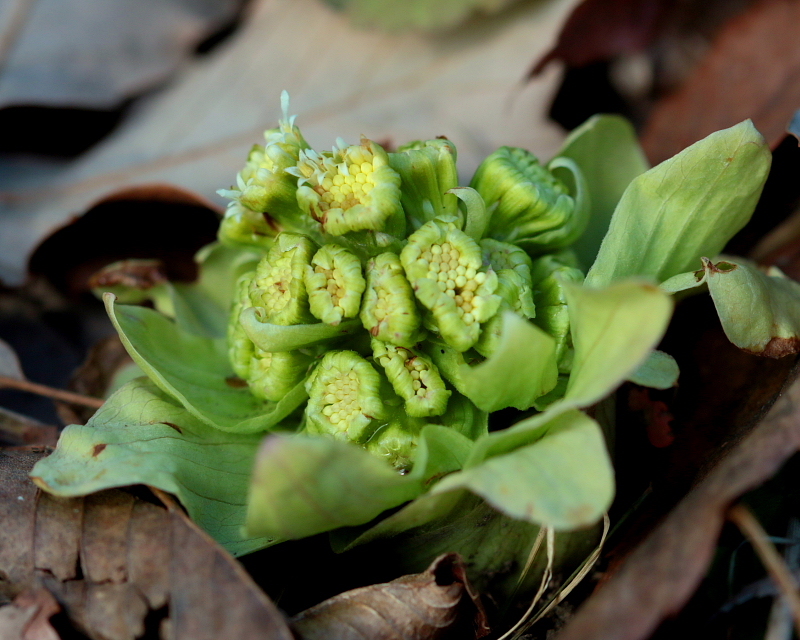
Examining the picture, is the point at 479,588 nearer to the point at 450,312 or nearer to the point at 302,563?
the point at 302,563

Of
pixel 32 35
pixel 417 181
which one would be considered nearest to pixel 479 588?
pixel 417 181

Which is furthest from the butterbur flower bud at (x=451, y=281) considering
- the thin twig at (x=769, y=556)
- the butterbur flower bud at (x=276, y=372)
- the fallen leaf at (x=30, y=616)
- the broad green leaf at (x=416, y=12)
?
the broad green leaf at (x=416, y=12)

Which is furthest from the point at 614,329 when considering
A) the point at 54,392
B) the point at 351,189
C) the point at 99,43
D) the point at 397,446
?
the point at 99,43

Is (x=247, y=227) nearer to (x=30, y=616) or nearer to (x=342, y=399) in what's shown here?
(x=342, y=399)

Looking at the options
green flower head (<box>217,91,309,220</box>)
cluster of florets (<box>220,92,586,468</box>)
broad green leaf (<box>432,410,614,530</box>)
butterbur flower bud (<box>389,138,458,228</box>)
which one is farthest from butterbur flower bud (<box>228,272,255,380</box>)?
broad green leaf (<box>432,410,614,530</box>)

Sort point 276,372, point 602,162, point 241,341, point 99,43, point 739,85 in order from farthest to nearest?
point 99,43 → point 739,85 → point 602,162 → point 241,341 → point 276,372

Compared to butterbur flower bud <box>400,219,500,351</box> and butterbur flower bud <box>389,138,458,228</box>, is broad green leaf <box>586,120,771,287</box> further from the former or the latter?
butterbur flower bud <box>389,138,458,228</box>
